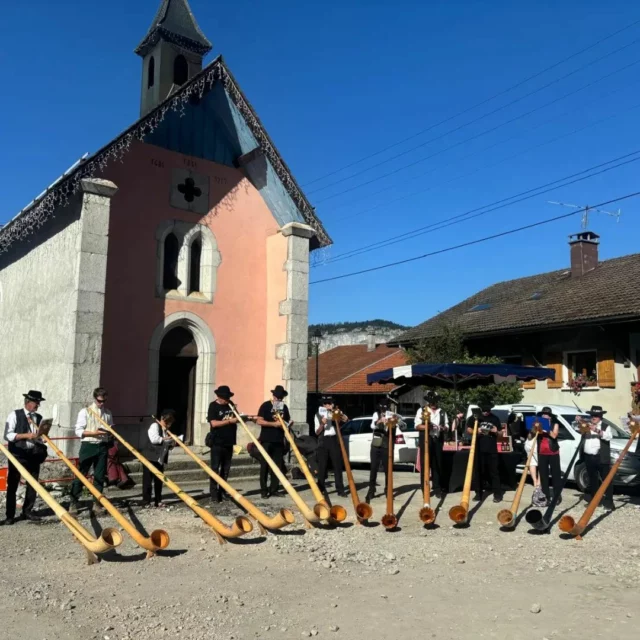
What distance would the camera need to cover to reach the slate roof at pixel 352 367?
30.4m

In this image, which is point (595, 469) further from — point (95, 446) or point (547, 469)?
point (95, 446)

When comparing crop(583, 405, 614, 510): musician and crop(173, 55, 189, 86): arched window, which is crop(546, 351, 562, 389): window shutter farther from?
crop(173, 55, 189, 86): arched window

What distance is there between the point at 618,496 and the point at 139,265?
9.88 m

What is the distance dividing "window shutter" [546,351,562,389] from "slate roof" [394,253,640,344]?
1017 millimetres

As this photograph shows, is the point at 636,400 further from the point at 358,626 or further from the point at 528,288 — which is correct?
the point at 358,626

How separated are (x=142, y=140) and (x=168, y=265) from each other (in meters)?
2.55

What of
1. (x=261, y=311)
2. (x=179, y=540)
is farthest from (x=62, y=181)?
(x=179, y=540)

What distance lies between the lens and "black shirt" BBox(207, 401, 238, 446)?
30.3 ft

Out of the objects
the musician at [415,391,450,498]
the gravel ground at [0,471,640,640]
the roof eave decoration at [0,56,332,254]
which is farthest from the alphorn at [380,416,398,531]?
the roof eave decoration at [0,56,332,254]

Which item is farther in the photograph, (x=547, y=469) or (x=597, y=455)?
(x=597, y=455)

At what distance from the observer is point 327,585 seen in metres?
5.47

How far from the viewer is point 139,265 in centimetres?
1270

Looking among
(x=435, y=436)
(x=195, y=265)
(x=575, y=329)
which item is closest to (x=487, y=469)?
(x=435, y=436)

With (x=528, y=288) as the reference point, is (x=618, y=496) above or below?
below
